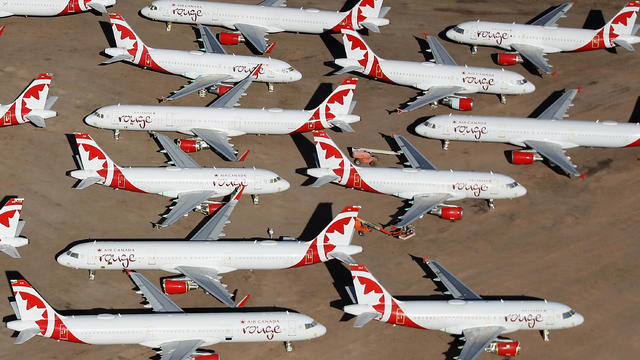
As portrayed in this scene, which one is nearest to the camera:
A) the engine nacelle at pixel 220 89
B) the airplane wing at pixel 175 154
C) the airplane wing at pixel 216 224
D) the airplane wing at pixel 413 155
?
the airplane wing at pixel 216 224

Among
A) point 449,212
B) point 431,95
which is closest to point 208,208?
point 449,212

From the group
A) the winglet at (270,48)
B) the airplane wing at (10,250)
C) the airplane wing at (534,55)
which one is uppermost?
the airplane wing at (534,55)

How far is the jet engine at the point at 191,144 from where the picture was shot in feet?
365

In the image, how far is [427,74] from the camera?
4850 inches

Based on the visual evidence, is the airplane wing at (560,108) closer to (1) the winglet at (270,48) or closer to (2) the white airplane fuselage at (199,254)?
(2) the white airplane fuselage at (199,254)

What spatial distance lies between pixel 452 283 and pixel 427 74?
35220 millimetres

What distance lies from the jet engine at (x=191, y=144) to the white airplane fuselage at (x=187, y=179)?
6.02 metres

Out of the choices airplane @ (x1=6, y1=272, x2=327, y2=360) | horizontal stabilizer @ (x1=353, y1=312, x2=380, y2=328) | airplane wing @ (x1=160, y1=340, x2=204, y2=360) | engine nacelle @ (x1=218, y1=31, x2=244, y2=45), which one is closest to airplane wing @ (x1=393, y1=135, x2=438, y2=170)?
horizontal stabilizer @ (x1=353, y1=312, x2=380, y2=328)

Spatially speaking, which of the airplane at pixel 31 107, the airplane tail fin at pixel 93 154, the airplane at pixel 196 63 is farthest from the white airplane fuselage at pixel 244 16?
the airplane tail fin at pixel 93 154

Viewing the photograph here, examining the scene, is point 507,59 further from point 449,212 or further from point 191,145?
point 191,145

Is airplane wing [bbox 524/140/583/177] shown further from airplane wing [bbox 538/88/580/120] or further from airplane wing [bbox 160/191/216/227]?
airplane wing [bbox 160/191/216/227]

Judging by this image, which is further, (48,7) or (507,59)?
(507,59)

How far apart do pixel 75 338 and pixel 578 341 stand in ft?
158

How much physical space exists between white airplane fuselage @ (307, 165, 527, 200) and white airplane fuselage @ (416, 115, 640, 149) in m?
8.78
